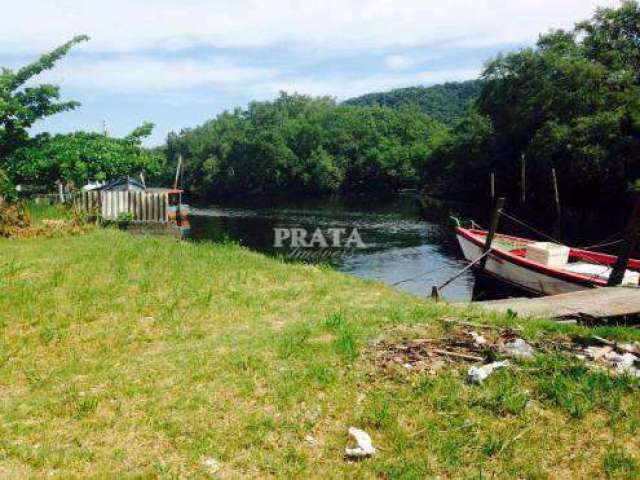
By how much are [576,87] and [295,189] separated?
66.4 meters

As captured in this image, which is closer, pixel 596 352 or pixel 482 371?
pixel 482 371

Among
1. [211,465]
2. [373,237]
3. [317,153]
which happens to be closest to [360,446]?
[211,465]

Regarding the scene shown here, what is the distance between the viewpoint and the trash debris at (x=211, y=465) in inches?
203

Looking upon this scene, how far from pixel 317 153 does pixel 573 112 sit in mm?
63672

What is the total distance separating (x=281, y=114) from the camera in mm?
126312

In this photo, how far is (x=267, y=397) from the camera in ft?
21.1

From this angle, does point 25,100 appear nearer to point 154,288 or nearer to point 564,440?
point 154,288

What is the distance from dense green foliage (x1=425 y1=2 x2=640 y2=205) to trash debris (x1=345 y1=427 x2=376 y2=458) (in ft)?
131

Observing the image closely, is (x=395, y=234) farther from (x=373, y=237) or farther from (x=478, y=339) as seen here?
(x=478, y=339)

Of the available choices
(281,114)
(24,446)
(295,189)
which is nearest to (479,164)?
(295,189)

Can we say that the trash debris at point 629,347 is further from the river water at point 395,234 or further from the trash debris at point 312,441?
the river water at point 395,234

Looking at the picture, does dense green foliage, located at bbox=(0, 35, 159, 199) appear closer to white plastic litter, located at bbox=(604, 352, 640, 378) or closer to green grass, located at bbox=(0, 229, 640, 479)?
green grass, located at bbox=(0, 229, 640, 479)

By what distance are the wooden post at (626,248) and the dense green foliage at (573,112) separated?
27.7m

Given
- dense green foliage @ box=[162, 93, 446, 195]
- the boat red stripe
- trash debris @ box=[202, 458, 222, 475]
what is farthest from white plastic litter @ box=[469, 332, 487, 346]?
dense green foliage @ box=[162, 93, 446, 195]
